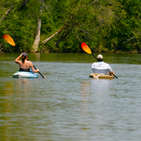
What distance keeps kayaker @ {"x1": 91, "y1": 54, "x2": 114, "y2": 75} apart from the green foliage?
37277 mm

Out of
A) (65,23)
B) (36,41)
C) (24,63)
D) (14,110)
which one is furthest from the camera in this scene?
(65,23)

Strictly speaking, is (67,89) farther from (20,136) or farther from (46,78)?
(20,136)

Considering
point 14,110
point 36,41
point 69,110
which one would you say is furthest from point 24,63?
point 36,41

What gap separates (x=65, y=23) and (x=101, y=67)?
47.0 metres

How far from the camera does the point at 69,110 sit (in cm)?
1883

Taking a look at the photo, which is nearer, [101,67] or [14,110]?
[14,110]

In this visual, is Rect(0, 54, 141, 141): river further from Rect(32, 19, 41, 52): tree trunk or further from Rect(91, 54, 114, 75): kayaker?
Rect(32, 19, 41, 52): tree trunk

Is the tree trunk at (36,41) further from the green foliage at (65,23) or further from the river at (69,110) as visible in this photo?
the river at (69,110)

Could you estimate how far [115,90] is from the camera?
25734 millimetres

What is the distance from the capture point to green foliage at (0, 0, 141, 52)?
70812 mm

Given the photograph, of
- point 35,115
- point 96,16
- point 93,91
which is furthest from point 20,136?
point 96,16

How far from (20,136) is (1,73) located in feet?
67.2

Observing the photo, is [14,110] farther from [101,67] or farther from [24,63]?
[101,67]

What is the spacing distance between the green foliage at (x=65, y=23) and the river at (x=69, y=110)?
4106 cm
